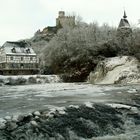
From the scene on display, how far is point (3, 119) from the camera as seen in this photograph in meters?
14.7

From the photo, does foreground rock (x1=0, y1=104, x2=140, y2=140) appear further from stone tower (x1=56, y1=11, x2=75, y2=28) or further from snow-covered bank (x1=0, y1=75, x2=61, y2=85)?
stone tower (x1=56, y1=11, x2=75, y2=28)

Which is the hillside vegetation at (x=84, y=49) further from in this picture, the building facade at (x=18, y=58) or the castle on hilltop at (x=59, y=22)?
the castle on hilltop at (x=59, y=22)

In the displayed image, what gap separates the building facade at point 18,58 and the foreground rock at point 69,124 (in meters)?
61.8

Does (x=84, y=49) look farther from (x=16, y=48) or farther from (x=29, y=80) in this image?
(x=16, y=48)

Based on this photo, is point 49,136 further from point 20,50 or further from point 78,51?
point 20,50

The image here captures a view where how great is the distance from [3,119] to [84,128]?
3255 mm

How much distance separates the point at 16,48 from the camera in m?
82.9

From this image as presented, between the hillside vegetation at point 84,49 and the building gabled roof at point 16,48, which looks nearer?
the hillside vegetation at point 84,49

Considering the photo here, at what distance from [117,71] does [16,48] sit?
44669mm

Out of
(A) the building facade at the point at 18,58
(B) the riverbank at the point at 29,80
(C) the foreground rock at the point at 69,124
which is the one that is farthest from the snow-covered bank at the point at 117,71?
(A) the building facade at the point at 18,58

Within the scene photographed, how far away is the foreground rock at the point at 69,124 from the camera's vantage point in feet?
45.3

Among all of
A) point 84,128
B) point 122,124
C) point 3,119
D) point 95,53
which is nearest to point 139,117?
point 122,124

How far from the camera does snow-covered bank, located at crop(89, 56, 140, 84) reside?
131 feet

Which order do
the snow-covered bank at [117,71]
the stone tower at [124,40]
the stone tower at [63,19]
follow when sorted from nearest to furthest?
the snow-covered bank at [117,71] < the stone tower at [124,40] < the stone tower at [63,19]
